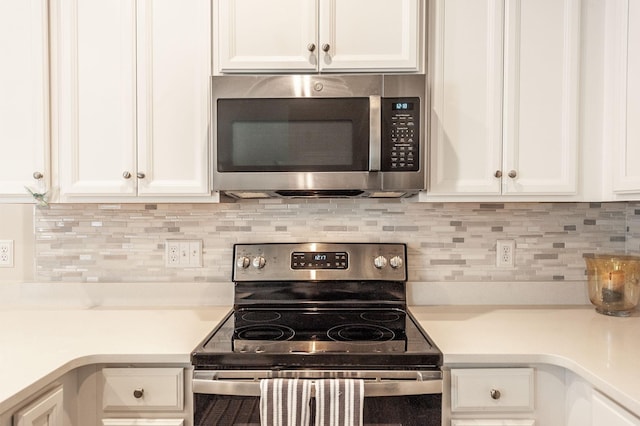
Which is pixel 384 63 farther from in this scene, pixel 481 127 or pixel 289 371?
pixel 289 371

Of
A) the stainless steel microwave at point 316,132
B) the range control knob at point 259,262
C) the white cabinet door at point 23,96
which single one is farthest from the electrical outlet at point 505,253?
the white cabinet door at point 23,96

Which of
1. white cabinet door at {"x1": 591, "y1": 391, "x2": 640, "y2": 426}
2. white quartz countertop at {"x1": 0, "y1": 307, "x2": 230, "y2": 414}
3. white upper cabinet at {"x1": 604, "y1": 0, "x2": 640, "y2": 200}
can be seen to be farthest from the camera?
white upper cabinet at {"x1": 604, "y1": 0, "x2": 640, "y2": 200}

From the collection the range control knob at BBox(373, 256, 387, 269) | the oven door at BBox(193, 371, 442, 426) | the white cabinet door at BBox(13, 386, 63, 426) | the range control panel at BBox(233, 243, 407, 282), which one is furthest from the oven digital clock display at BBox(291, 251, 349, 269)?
the white cabinet door at BBox(13, 386, 63, 426)

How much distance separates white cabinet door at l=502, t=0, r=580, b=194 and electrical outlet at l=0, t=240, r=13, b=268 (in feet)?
6.51

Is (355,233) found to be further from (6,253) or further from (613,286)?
(6,253)

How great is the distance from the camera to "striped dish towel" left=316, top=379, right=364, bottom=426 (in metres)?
1.27

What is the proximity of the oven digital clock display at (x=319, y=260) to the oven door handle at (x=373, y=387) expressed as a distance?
634 mm

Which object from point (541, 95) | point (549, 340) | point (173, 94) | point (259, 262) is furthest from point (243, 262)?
point (541, 95)

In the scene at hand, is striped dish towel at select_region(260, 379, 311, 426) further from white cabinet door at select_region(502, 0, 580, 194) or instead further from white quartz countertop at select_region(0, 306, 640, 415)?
white cabinet door at select_region(502, 0, 580, 194)

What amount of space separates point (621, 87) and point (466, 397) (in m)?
1.18

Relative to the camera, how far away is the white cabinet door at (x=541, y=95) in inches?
64.7

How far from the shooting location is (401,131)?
5.14ft

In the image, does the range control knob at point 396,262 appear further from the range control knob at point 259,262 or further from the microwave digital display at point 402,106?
the microwave digital display at point 402,106

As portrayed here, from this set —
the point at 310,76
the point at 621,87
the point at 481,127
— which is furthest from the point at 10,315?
the point at 621,87
